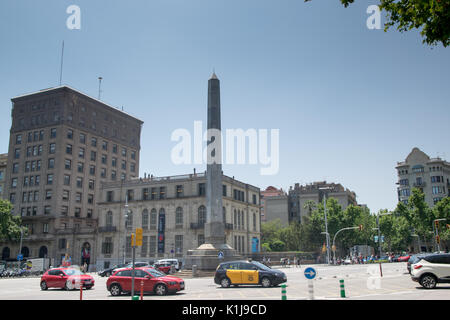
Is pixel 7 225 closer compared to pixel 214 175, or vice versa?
pixel 214 175

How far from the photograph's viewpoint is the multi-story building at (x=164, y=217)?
65.0 m

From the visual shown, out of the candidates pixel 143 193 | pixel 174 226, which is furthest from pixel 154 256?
pixel 143 193

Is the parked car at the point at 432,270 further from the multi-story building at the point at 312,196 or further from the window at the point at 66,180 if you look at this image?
the multi-story building at the point at 312,196

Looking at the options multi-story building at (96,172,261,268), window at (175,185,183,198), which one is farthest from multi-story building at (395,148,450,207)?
Result: window at (175,185,183,198)

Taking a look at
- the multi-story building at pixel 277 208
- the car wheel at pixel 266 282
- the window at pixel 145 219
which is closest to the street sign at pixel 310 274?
the car wheel at pixel 266 282

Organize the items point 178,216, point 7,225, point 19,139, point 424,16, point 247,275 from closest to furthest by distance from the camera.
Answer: point 424,16 → point 247,275 → point 7,225 → point 178,216 → point 19,139

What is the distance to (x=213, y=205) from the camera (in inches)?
1617

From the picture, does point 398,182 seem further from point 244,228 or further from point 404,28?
point 404,28

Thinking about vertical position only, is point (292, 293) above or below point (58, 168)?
below

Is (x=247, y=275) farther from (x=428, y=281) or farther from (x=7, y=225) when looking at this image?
(x=7, y=225)

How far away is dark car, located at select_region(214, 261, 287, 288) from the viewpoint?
23875 mm

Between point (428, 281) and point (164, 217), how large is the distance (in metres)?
50.6

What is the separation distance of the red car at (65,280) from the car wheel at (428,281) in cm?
1883

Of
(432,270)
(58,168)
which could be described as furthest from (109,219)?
(432,270)
